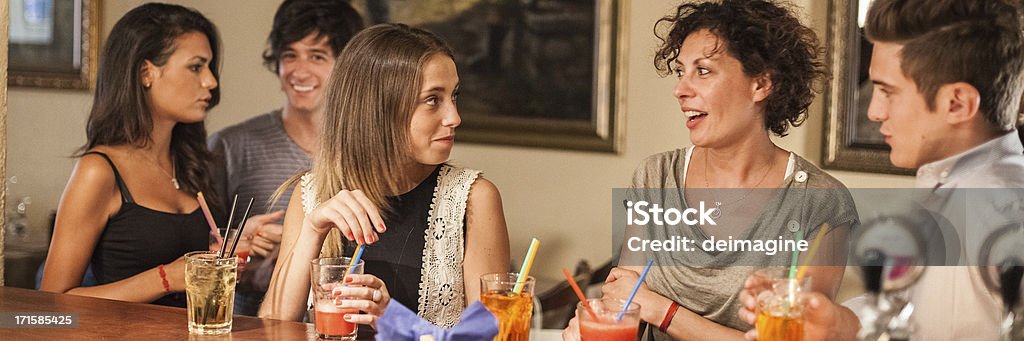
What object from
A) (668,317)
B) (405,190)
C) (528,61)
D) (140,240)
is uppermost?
(528,61)

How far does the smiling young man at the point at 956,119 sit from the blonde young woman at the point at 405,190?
2.74 feet

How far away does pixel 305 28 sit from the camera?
3420mm

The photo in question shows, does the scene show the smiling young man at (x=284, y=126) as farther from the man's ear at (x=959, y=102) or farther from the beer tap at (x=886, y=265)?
the man's ear at (x=959, y=102)

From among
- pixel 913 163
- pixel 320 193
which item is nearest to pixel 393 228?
pixel 320 193

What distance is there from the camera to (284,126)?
346 cm

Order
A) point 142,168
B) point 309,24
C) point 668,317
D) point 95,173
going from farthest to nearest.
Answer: point 309,24 < point 142,168 < point 95,173 < point 668,317

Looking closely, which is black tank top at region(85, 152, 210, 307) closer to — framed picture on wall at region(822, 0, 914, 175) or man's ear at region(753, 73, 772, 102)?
man's ear at region(753, 73, 772, 102)

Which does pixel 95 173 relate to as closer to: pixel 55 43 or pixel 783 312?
pixel 55 43

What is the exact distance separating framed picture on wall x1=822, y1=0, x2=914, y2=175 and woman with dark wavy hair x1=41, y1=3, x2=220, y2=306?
68.8 inches

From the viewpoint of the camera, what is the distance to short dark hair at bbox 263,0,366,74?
342cm

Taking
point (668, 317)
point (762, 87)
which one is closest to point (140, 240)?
point (668, 317)

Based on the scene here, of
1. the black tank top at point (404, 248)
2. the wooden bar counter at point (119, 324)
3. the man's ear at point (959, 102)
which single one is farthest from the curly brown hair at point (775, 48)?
the wooden bar counter at point (119, 324)

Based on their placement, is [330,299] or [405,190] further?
[405,190]

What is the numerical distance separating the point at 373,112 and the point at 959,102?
4.35ft
